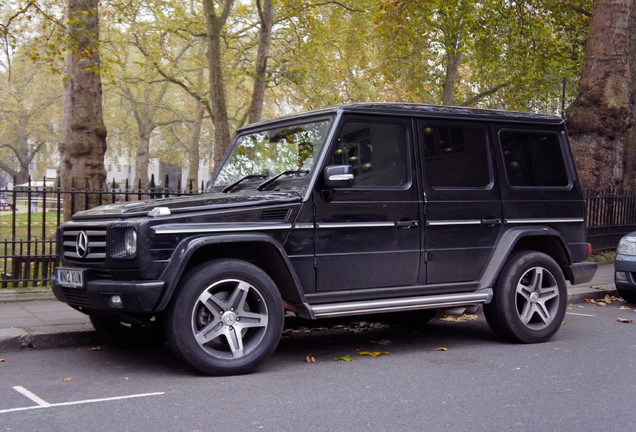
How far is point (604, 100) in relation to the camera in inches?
674

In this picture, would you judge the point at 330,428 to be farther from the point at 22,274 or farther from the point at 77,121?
the point at 77,121

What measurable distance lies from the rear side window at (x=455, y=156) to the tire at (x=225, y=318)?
2.13m

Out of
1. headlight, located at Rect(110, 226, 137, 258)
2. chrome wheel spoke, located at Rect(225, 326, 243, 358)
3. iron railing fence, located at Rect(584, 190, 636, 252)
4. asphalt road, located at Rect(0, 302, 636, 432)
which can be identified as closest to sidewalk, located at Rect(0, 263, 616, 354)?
asphalt road, located at Rect(0, 302, 636, 432)

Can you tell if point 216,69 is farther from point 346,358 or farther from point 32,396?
point 32,396

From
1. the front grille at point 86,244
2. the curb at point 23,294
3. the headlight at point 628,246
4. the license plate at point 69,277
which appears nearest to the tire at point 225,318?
the front grille at point 86,244

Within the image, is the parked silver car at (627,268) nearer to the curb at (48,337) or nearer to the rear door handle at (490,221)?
the rear door handle at (490,221)

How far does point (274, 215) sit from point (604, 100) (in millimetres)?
12279

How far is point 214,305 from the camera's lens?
6.54 meters

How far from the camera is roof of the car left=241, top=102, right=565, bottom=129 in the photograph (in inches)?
294

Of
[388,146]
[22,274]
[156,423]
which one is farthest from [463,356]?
[22,274]

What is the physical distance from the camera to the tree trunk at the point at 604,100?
17062mm

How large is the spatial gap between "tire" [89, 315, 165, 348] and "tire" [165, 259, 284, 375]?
1242mm

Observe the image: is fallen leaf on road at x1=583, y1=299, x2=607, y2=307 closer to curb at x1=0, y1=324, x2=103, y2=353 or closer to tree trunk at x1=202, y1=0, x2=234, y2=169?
curb at x1=0, y1=324, x2=103, y2=353

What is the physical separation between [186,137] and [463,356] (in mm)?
62406
